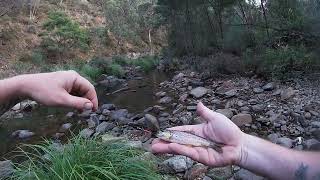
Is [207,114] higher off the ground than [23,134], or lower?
higher

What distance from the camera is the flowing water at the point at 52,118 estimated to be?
9.55 m

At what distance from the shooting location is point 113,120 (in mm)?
10594

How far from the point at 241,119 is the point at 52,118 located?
562 centimetres

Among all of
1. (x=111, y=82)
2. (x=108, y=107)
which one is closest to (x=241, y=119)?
(x=108, y=107)

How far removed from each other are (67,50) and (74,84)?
93.9 feet

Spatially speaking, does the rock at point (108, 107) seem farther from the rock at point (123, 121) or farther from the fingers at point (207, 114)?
the fingers at point (207, 114)

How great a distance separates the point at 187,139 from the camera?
8.76 ft

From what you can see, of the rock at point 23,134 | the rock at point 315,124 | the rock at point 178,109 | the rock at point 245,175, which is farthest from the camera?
the rock at point 178,109

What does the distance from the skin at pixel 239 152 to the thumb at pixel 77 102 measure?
0.71m

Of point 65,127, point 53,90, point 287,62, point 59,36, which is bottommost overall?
point 65,127

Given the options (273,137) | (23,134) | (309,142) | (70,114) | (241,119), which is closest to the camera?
(309,142)

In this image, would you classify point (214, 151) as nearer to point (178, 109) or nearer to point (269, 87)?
point (178, 109)

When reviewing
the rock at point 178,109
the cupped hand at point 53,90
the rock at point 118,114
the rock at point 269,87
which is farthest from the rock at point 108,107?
the cupped hand at point 53,90

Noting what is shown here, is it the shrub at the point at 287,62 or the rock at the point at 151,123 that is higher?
the shrub at the point at 287,62
